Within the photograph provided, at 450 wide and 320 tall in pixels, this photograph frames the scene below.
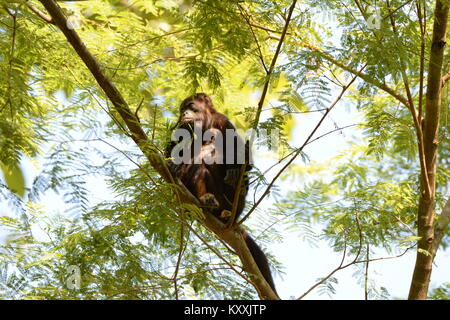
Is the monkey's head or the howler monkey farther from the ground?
the monkey's head

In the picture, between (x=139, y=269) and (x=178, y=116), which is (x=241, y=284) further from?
(x=178, y=116)

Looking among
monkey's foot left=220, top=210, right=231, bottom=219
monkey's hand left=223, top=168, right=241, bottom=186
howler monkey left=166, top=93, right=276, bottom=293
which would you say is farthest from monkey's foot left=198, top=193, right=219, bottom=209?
monkey's hand left=223, top=168, right=241, bottom=186

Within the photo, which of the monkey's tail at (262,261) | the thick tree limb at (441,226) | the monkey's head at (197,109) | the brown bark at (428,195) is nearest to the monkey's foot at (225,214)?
the monkey's tail at (262,261)

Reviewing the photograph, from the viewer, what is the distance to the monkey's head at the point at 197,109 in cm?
693

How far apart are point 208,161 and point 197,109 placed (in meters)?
0.72

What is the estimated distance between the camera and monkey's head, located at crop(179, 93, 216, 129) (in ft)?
22.7

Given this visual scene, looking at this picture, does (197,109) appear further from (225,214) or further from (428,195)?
(428,195)

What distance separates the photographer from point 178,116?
721cm

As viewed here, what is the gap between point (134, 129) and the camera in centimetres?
464

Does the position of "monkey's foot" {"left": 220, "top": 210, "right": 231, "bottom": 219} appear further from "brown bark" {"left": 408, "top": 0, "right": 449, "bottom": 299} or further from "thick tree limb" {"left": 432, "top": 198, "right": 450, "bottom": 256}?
"thick tree limb" {"left": 432, "top": 198, "right": 450, "bottom": 256}

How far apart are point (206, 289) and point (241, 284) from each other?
1.31 feet

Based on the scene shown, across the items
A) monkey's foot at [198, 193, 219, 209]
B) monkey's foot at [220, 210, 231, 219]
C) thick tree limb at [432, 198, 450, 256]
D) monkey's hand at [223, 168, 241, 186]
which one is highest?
monkey's hand at [223, 168, 241, 186]
